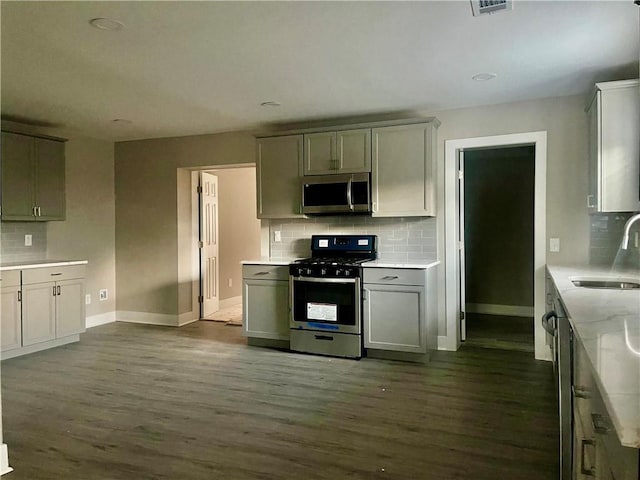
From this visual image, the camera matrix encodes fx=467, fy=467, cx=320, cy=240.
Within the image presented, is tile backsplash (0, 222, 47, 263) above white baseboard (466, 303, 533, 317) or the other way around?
above

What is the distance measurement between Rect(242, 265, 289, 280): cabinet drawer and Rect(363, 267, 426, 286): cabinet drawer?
88cm

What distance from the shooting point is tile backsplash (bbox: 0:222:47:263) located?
498cm

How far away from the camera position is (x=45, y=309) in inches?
186

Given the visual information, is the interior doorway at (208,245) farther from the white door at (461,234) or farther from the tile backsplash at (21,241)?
the white door at (461,234)

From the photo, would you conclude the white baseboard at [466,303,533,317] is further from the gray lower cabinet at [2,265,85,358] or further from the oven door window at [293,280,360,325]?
the gray lower cabinet at [2,265,85,358]

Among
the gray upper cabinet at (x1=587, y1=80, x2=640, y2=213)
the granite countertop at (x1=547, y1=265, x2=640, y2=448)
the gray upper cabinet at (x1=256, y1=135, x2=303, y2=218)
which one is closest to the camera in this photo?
the granite countertop at (x1=547, y1=265, x2=640, y2=448)

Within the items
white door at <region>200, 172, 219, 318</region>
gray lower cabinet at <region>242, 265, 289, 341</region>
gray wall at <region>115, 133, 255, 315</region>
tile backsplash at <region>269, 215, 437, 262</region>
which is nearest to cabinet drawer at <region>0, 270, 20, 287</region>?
gray wall at <region>115, 133, 255, 315</region>

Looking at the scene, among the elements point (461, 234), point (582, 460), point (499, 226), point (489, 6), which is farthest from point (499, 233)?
point (582, 460)

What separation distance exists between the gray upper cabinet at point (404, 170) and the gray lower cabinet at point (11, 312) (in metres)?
3.51

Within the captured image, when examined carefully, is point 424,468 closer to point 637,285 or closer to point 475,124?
point 637,285

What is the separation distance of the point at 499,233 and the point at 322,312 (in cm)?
336

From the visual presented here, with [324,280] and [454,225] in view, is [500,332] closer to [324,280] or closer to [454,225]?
[454,225]

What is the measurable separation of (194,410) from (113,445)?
1.95 feet

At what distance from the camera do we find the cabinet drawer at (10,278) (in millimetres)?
4363
